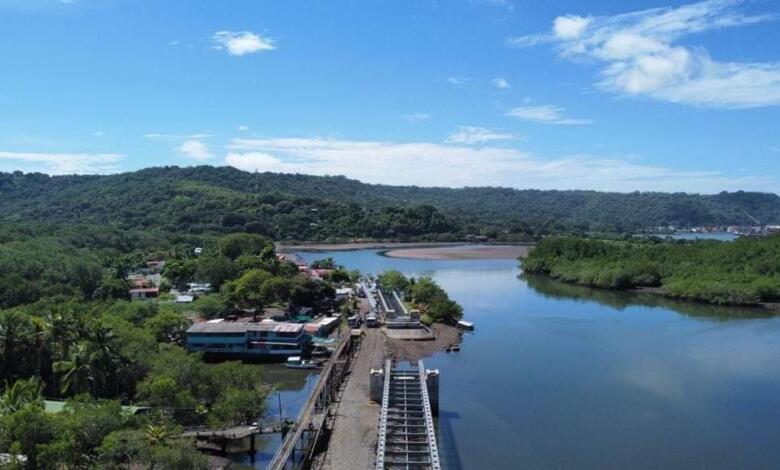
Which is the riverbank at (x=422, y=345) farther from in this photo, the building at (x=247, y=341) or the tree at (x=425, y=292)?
the tree at (x=425, y=292)

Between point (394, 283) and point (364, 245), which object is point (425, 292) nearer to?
point (394, 283)

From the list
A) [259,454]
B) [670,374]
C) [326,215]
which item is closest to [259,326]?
[259,454]

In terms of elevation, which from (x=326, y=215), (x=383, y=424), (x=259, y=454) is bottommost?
(x=259, y=454)

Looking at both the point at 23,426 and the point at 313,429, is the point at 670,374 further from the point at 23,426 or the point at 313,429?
the point at 23,426

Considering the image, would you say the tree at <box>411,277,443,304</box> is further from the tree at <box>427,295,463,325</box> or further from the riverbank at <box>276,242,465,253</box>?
the riverbank at <box>276,242,465,253</box>

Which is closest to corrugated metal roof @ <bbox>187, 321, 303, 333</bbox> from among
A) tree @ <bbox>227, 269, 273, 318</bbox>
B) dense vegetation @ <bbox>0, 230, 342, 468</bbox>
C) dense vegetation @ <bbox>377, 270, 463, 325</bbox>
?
dense vegetation @ <bbox>0, 230, 342, 468</bbox>

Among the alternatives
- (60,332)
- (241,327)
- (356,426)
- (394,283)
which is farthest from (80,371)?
(394,283)
